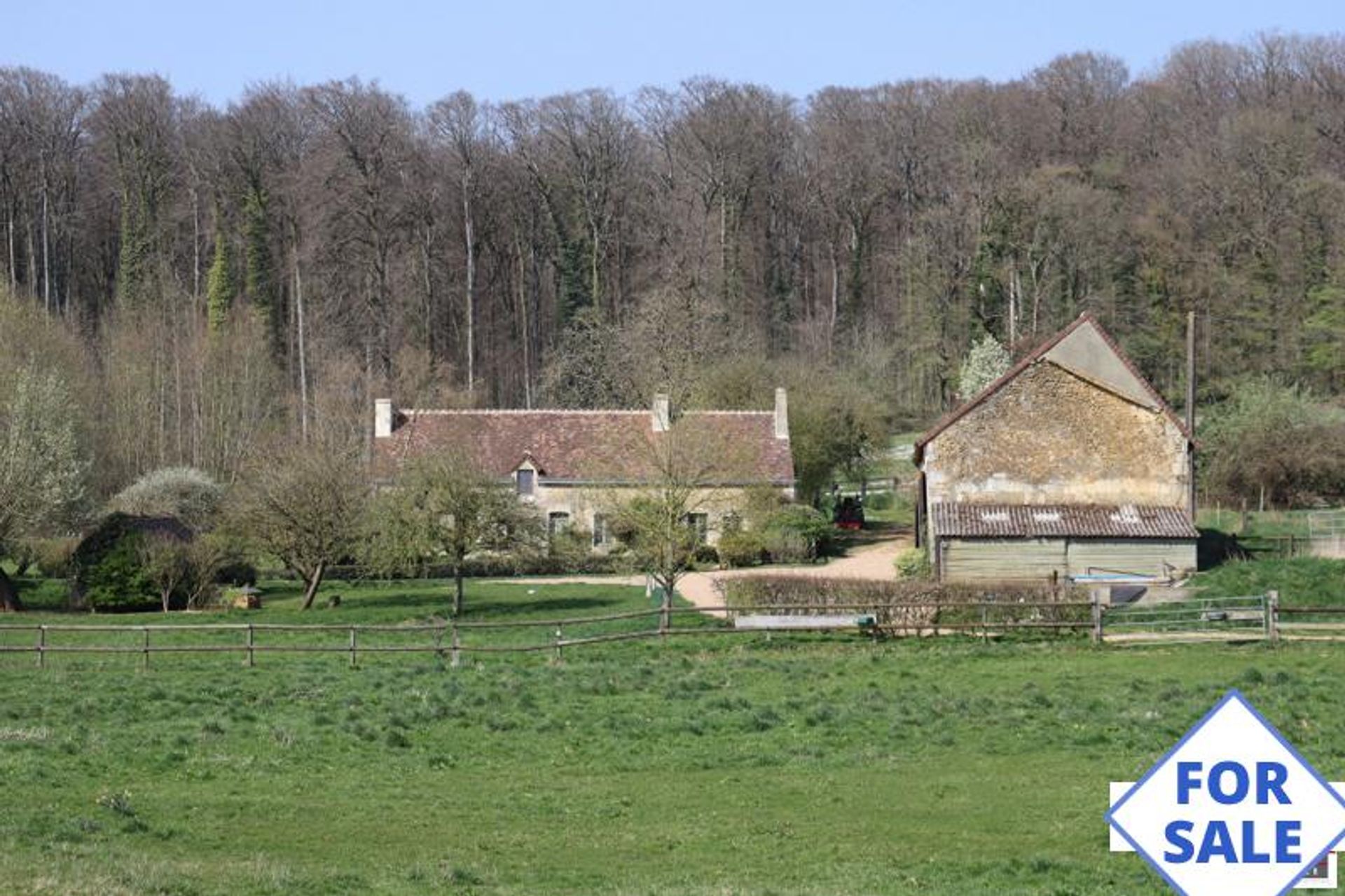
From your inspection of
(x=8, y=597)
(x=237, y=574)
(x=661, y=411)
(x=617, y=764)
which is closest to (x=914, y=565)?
(x=661, y=411)

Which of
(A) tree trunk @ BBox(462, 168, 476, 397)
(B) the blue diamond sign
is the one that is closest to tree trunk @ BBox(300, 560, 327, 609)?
(B) the blue diamond sign

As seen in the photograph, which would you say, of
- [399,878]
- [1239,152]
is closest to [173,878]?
[399,878]

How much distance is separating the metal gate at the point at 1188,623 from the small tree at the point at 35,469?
26.5 meters

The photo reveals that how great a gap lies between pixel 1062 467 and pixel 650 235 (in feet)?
161

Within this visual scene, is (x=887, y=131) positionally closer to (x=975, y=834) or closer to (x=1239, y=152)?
(x=1239, y=152)

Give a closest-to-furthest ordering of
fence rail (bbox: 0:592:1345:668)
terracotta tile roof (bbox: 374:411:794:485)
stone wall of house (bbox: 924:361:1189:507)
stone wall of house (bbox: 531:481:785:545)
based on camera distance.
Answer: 1. fence rail (bbox: 0:592:1345:668)
2. stone wall of house (bbox: 924:361:1189:507)
3. stone wall of house (bbox: 531:481:785:545)
4. terracotta tile roof (bbox: 374:411:794:485)

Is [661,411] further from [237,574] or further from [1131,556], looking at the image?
[1131,556]

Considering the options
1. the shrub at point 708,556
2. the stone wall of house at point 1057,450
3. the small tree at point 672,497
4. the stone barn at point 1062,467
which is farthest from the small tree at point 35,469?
the stone wall of house at point 1057,450

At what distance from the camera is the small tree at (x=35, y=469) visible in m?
47.4

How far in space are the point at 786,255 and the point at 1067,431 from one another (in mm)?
51469

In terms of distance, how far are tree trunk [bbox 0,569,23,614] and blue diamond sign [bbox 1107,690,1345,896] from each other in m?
39.9

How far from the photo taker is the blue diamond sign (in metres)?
9.12

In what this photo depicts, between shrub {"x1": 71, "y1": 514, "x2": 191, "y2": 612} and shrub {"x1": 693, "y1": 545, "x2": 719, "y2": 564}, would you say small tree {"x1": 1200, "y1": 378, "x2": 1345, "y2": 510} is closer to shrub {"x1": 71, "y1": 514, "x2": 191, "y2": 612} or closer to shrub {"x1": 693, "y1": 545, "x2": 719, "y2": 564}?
shrub {"x1": 693, "y1": 545, "x2": 719, "y2": 564}

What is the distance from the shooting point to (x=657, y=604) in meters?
42.9
